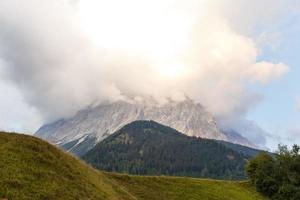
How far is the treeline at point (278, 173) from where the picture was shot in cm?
10038

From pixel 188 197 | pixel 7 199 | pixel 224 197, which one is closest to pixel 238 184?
pixel 224 197

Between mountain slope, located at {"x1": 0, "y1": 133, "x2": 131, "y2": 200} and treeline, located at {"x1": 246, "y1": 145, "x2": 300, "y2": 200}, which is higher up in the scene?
treeline, located at {"x1": 246, "y1": 145, "x2": 300, "y2": 200}

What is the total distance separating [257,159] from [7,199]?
88.5m

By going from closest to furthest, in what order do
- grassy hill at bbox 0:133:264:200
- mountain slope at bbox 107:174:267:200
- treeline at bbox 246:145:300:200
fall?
grassy hill at bbox 0:133:264:200, mountain slope at bbox 107:174:267:200, treeline at bbox 246:145:300:200

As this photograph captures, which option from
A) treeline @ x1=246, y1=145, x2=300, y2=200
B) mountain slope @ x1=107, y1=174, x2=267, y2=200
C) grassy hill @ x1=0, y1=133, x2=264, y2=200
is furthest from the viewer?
treeline @ x1=246, y1=145, x2=300, y2=200

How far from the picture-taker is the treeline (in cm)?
10038

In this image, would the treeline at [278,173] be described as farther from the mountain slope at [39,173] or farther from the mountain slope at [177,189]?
the mountain slope at [39,173]

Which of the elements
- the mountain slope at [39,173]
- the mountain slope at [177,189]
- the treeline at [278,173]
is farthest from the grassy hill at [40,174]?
the treeline at [278,173]

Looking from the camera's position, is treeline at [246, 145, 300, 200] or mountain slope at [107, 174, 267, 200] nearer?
mountain slope at [107, 174, 267, 200]

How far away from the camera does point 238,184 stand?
104625 mm

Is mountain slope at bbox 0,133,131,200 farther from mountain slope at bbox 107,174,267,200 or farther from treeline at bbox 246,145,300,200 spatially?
treeline at bbox 246,145,300,200

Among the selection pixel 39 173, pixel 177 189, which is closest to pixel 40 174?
pixel 39 173

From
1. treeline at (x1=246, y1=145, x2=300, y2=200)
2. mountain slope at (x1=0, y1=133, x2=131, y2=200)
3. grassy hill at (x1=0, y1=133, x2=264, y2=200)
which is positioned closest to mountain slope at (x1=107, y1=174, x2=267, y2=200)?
treeline at (x1=246, y1=145, x2=300, y2=200)

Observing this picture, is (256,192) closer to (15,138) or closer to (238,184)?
(238,184)
